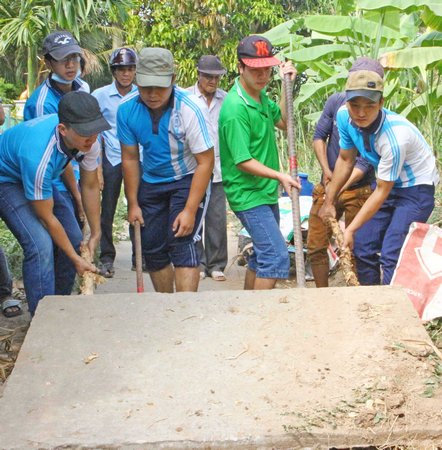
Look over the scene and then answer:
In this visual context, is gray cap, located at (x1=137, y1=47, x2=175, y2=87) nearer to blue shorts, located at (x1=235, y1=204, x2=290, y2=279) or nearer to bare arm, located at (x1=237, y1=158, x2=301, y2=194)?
bare arm, located at (x1=237, y1=158, x2=301, y2=194)

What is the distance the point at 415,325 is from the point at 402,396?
56 cm

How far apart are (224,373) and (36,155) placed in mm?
1706

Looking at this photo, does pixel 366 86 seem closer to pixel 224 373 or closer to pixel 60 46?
pixel 224 373

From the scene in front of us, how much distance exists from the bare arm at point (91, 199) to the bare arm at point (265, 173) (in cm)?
92

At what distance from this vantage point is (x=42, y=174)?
4.34 metres

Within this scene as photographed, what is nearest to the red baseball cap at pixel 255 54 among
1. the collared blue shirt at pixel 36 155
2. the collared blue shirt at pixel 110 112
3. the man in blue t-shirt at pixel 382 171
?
the man in blue t-shirt at pixel 382 171

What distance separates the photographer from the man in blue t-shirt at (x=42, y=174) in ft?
14.1

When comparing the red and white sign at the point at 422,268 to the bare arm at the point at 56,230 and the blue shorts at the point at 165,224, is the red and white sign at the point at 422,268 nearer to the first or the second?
the blue shorts at the point at 165,224

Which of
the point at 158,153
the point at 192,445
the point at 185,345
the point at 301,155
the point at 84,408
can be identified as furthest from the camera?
the point at 301,155

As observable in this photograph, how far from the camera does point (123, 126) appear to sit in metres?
5.03

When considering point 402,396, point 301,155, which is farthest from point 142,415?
point 301,155

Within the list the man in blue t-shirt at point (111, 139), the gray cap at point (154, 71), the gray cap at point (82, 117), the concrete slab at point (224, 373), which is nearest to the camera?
the concrete slab at point (224, 373)

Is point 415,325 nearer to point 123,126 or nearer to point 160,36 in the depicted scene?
point 123,126

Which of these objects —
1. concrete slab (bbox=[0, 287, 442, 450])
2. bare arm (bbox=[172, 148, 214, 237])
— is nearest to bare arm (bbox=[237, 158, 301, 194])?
bare arm (bbox=[172, 148, 214, 237])
